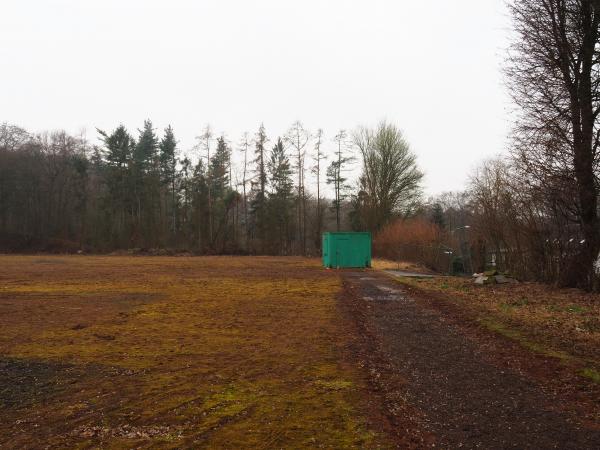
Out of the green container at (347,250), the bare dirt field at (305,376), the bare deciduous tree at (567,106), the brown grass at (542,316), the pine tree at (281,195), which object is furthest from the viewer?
the pine tree at (281,195)

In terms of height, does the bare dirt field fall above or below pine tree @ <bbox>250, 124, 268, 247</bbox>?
below

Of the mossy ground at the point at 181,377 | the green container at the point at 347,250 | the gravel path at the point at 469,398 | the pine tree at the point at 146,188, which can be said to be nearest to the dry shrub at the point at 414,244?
the green container at the point at 347,250

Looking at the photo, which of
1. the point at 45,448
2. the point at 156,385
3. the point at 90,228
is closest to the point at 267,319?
the point at 156,385

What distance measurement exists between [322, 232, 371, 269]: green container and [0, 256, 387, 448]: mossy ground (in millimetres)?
16244

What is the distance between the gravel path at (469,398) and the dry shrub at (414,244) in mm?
20048

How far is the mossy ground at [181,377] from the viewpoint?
13.4 ft

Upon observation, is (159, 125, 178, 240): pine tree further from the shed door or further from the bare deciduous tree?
the bare deciduous tree

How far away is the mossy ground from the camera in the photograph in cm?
409

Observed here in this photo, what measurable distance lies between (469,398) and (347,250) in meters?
24.2

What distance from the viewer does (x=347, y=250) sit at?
29.0m

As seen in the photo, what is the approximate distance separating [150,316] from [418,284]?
33.3ft

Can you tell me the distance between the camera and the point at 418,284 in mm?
17500

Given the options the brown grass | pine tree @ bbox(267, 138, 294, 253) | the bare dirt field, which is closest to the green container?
the brown grass

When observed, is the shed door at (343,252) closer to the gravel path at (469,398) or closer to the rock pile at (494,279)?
the rock pile at (494,279)
